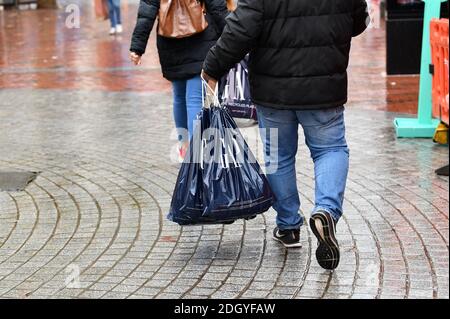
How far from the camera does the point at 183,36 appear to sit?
692cm

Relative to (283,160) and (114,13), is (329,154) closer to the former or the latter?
(283,160)

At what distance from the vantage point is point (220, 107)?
209 inches

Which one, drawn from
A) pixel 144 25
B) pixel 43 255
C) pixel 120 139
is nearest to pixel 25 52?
pixel 120 139

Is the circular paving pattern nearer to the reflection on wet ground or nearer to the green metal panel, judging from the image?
the green metal panel

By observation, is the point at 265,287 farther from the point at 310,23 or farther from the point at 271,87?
the point at 310,23

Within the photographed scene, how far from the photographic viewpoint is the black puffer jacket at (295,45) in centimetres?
493

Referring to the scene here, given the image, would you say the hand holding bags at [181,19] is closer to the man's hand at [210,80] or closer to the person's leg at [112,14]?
the man's hand at [210,80]

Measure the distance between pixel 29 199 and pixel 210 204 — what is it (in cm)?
204

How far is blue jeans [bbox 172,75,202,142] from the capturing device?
7.12 meters

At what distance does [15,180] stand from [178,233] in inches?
78.5

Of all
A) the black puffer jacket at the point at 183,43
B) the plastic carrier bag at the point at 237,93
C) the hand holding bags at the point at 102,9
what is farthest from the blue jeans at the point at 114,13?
the black puffer jacket at the point at 183,43

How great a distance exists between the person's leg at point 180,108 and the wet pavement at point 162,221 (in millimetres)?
283

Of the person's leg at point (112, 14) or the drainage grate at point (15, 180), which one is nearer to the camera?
the drainage grate at point (15, 180)

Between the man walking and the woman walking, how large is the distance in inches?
71.1
